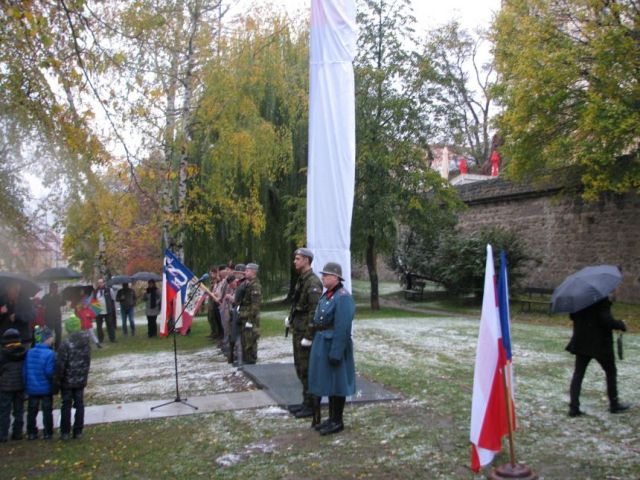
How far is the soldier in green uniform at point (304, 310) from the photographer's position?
308 inches

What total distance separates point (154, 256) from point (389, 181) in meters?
18.0

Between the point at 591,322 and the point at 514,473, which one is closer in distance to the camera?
Result: the point at 514,473

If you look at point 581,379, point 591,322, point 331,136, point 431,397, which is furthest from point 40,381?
point 591,322

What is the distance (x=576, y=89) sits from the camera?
20.5 metres

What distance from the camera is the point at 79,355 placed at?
744 cm

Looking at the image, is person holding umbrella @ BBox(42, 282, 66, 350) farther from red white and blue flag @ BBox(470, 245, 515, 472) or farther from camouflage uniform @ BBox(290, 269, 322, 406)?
red white and blue flag @ BBox(470, 245, 515, 472)

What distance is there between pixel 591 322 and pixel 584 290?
1.56 feet

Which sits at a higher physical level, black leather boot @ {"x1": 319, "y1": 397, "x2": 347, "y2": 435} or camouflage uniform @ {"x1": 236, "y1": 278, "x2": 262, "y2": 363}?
camouflage uniform @ {"x1": 236, "y1": 278, "x2": 262, "y2": 363}

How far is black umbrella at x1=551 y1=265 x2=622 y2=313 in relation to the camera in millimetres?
7129

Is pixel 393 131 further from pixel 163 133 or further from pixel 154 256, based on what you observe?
pixel 154 256

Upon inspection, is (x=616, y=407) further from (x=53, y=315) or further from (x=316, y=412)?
(x=53, y=315)

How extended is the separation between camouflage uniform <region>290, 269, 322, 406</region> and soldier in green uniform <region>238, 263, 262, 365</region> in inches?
114

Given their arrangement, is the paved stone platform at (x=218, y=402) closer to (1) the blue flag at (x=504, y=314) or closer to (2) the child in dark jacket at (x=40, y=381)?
(2) the child in dark jacket at (x=40, y=381)

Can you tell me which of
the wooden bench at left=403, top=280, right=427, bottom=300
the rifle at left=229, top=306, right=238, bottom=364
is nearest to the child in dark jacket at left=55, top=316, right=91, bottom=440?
the rifle at left=229, top=306, right=238, bottom=364
